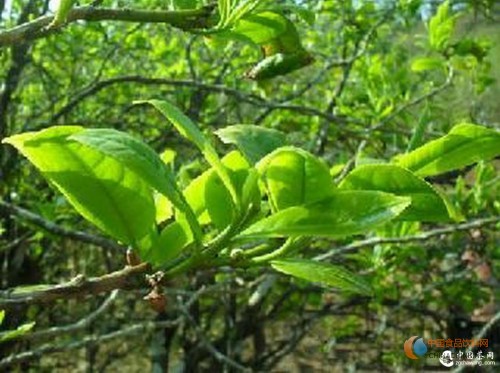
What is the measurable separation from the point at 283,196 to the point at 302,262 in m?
0.08

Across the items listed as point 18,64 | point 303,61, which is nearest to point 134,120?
point 18,64

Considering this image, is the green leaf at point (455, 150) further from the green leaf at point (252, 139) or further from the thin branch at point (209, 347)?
the thin branch at point (209, 347)

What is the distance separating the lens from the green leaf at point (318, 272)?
0.73 metres

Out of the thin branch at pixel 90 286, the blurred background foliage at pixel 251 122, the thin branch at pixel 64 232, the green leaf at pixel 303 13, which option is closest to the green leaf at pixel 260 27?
the green leaf at pixel 303 13

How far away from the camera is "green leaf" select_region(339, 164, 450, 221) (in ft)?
2.32

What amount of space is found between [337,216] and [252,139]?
12cm

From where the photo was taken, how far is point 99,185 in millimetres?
719

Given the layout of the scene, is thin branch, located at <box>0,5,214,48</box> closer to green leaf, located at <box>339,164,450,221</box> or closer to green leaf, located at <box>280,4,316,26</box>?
green leaf, located at <box>280,4,316,26</box>

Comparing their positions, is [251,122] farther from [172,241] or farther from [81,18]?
[172,241]

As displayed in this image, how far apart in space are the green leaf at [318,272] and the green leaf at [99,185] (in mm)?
127

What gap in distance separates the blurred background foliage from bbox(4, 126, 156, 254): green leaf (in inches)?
79.7

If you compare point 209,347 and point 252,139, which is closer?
point 252,139

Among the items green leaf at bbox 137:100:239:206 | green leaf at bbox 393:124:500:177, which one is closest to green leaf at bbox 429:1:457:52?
green leaf at bbox 393:124:500:177

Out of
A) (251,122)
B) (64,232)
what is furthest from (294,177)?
(251,122)
